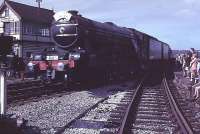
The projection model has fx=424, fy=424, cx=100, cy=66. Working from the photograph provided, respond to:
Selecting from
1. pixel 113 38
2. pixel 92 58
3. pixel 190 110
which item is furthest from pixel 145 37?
pixel 190 110

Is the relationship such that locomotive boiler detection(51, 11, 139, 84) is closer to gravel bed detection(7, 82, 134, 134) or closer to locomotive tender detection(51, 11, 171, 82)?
locomotive tender detection(51, 11, 171, 82)

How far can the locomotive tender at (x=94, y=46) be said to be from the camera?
711 inches

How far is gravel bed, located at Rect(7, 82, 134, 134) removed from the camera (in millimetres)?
9633

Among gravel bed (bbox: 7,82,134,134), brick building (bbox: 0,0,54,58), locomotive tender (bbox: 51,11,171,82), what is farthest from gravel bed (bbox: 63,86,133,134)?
brick building (bbox: 0,0,54,58)

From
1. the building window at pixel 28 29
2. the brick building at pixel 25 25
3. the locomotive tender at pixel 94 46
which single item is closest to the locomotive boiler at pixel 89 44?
the locomotive tender at pixel 94 46

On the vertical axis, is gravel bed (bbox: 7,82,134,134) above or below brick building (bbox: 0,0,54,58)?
below

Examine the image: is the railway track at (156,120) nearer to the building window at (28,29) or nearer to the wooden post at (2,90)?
the wooden post at (2,90)

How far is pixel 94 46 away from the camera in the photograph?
1973cm

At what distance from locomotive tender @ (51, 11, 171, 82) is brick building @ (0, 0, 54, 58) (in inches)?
886

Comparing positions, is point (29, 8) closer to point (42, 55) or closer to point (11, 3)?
point (11, 3)

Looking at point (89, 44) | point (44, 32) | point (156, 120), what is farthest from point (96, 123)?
point (44, 32)

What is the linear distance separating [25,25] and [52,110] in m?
38.2

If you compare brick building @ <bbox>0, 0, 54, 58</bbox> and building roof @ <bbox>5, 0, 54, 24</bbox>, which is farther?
building roof @ <bbox>5, 0, 54, 24</bbox>

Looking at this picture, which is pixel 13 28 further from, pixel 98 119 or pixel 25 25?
pixel 98 119
